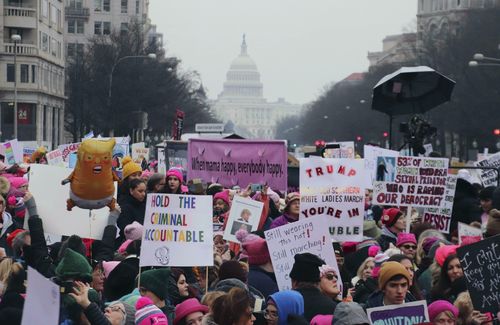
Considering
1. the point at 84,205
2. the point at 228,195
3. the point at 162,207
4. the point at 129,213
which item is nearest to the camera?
the point at 162,207

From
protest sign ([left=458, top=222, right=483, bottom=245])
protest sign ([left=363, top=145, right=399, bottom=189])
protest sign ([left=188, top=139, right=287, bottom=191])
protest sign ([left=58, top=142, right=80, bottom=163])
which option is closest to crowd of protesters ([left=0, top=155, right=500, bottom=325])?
protest sign ([left=458, top=222, right=483, bottom=245])

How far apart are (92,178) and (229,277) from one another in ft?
8.26

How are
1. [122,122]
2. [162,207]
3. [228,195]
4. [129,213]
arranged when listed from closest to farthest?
1. [162,207]
2. [129,213]
3. [228,195]
4. [122,122]

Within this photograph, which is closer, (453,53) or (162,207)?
(162,207)

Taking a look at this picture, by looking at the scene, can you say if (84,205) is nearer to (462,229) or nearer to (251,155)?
(462,229)

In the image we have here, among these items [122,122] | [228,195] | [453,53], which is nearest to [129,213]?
[228,195]

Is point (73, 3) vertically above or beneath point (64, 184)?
above

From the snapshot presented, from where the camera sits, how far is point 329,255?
1147 cm

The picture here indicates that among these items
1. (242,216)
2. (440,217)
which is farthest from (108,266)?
(440,217)

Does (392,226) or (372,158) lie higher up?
(372,158)

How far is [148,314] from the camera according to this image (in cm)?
870

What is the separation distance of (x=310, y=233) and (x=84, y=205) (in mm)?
2315

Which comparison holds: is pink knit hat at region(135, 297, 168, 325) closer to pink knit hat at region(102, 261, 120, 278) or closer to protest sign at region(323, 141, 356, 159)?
pink knit hat at region(102, 261, 120, 278)

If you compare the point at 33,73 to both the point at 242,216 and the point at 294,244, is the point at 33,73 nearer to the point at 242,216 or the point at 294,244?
the point at 242,216
